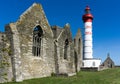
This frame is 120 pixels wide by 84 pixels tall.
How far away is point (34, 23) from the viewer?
28.6 meters

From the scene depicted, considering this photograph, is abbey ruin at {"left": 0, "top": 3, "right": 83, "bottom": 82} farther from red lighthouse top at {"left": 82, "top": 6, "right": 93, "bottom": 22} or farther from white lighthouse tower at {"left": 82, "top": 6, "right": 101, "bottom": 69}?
red lighthouse top at {"left": 82, "top": 6, "right": 93, "bottom": 22}

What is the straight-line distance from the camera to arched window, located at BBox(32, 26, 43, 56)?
94.9 feet

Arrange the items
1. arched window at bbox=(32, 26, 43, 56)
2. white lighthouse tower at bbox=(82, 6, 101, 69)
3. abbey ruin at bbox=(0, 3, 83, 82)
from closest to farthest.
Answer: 1. abbey ruin at bbox=(0, 3, 83, 82)
2. arched window at bbox=(32, 26, 43, 56)
3. white lighthouse tower at bbox=(82, 6, 101, 69)

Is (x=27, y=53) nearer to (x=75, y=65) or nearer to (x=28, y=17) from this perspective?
(x=28, y=17)

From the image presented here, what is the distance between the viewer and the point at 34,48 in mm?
28875

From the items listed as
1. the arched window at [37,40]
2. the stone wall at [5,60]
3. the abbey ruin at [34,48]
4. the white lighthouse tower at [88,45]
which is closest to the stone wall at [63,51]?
the abbey ruin at [34,48]

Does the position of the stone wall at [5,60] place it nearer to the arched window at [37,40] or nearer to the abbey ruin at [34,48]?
the abbey ruin at [34,48]

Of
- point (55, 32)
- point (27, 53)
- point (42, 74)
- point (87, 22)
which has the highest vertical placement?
point (87, 22)

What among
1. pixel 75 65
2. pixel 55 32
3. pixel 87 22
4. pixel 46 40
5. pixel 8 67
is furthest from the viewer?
pixel 87 22

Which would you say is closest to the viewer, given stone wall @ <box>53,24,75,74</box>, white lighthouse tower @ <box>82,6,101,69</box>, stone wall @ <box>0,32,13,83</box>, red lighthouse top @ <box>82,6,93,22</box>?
stone wall @ <box>0,32,13,83</box>

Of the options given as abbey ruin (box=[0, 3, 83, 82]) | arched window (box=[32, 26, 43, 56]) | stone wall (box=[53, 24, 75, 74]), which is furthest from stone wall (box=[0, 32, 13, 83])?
stone wall (box=[53, 24, 75, 74])

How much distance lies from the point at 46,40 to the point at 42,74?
365cm

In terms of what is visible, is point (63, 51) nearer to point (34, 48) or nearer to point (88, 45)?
point (34, 48)

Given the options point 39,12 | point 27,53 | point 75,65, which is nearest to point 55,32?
point 39,12
